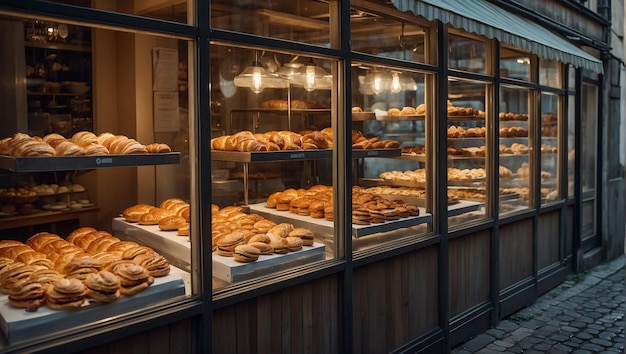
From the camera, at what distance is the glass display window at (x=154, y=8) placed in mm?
3891

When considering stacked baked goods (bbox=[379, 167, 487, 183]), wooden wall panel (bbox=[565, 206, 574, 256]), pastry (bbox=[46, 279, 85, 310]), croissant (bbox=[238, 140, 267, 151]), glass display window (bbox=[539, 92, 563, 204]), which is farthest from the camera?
wooden wall panel (bbox=[565, 206, 574, 256])

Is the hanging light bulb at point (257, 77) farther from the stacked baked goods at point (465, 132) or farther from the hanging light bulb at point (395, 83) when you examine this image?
the stacked baked goods at point (465, 132)

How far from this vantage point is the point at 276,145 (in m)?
4.77

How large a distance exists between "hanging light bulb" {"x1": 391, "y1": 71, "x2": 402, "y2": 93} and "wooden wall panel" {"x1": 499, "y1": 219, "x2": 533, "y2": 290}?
85.2 inches

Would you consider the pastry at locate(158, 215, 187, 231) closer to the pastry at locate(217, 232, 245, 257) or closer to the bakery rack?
the pastry at locate(217, 232, 245, 257)

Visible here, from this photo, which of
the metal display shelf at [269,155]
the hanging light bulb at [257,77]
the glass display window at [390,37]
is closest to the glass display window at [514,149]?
A: the glass display window at [390,37]

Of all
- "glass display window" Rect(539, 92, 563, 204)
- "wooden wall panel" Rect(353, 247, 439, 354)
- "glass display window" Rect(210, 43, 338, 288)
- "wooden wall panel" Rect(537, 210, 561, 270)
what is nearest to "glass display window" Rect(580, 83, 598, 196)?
"glass display window" Rect(539, 92, 563, 204)

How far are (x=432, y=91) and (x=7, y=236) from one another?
4.11 metres

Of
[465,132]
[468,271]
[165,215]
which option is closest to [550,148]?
[465,132]

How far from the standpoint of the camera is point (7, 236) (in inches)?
219

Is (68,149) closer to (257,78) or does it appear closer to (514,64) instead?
(257,78)

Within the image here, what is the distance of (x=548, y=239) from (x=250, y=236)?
5557 mm

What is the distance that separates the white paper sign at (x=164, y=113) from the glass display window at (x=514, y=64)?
12.6 feet

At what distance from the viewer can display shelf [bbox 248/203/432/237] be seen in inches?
194
